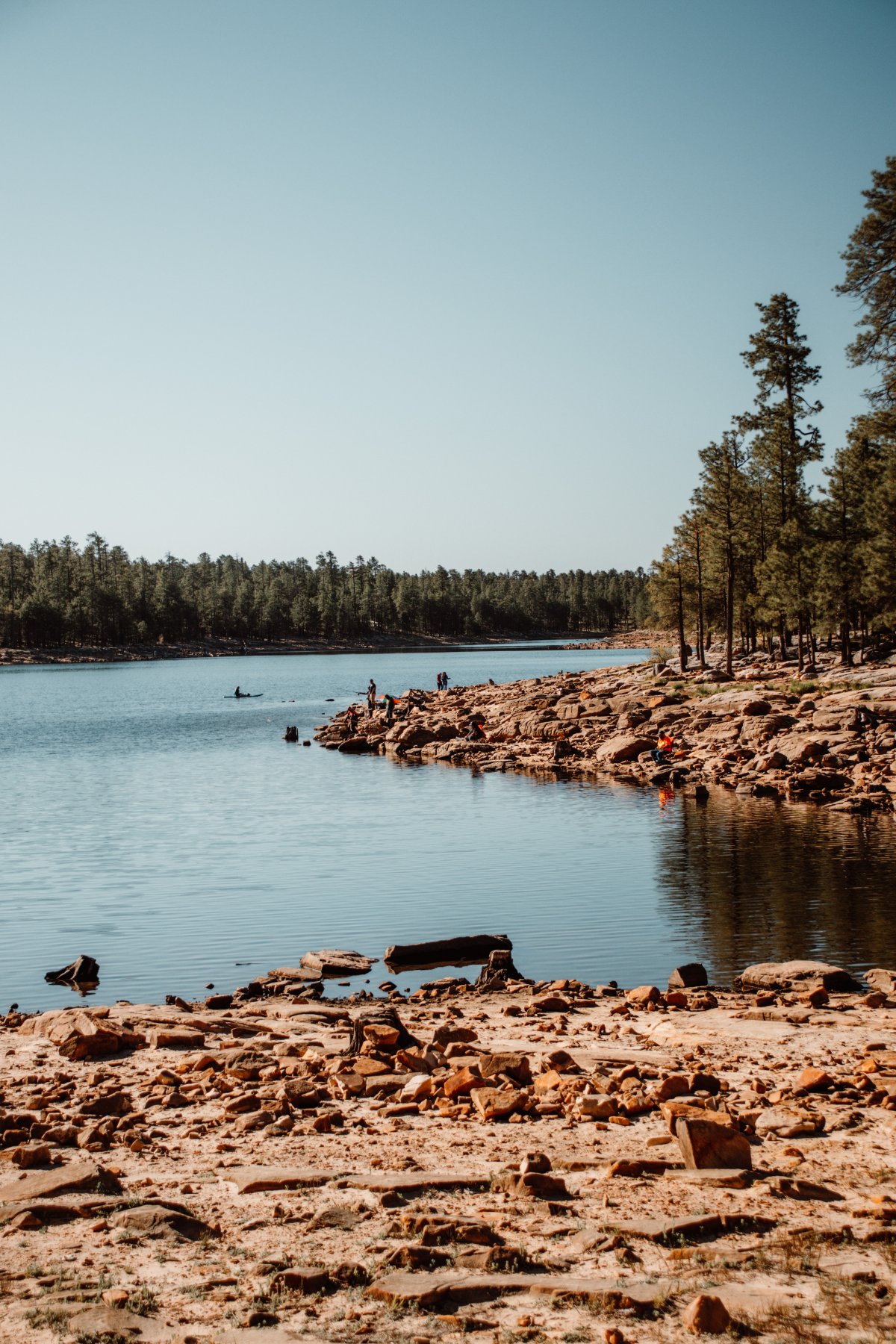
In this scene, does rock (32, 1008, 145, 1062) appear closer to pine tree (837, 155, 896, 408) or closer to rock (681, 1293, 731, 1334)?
rock (681, 1293, 731, 1334)

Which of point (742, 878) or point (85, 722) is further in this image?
point (85, 722)

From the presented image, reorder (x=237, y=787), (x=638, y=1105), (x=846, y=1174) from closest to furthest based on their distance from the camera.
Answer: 1. (x=846, y=1174)
2. (x=638, y=1105)
3. (x=237, y=787)

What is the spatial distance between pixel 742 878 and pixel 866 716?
2036 centimetres

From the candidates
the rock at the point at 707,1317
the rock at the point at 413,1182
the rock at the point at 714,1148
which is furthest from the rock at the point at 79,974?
the rock at the point at 707,1317

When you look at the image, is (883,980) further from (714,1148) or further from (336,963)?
(336,963)

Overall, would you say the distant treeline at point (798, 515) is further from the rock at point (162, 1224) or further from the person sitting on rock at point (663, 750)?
the rock at point (162, 1224)

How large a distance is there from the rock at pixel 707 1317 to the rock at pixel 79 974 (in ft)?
48.7

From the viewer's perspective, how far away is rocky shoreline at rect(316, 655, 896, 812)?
42.5 meters

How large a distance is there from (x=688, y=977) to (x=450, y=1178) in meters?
9.47

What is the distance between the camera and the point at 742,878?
90.3 feet

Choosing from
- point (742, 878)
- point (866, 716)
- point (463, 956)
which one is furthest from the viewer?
point (866, 716)

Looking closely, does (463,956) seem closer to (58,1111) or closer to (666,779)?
(58,1111)

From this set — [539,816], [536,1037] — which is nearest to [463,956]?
[536,1037]

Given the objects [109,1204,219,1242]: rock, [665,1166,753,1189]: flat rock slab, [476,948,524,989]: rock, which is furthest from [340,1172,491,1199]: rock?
[476,948,524,989]: rock
